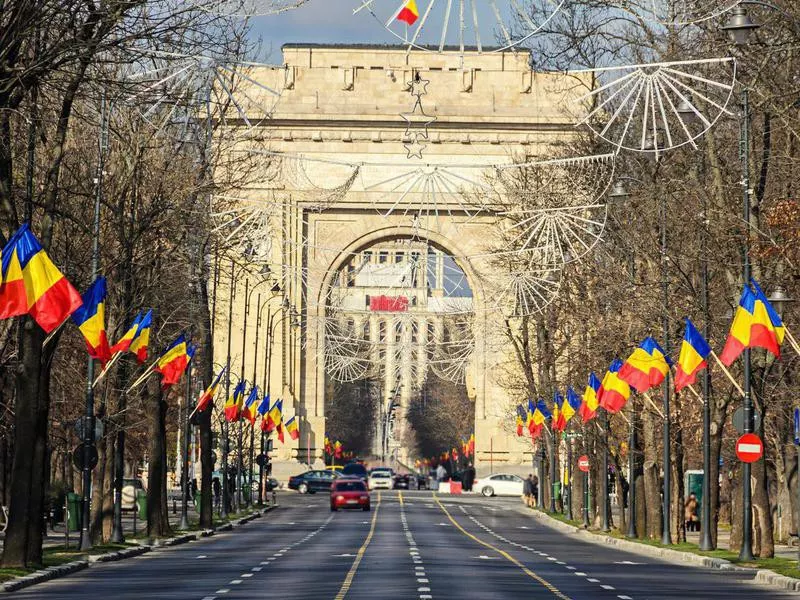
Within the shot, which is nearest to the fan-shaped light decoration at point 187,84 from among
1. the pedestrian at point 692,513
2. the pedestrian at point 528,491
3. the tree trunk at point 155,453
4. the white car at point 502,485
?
the tree trunk at point 155,453

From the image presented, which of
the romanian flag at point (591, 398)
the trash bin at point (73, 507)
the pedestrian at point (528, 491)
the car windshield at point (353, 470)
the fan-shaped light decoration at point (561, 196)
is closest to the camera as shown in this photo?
the fan-shaped light decoration at point (561, 196)

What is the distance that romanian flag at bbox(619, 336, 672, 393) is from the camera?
143 ft

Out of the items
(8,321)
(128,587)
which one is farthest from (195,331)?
(128,587)

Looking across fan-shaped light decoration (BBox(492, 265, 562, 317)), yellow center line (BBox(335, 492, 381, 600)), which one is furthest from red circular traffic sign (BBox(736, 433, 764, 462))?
yellow center line (BBox(335, 492, 381, 600))

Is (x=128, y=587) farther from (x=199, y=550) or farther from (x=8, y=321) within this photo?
(x=199, y=550)

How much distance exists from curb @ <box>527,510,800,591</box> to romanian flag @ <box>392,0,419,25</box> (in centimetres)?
1440

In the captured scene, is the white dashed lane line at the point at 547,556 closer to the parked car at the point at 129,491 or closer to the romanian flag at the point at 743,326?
the romanian flag at the point at 743,326

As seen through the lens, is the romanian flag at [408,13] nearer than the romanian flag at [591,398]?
Yes

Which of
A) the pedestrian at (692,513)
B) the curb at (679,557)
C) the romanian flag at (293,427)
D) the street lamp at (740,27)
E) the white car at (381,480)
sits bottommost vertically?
the curb at (679,557)

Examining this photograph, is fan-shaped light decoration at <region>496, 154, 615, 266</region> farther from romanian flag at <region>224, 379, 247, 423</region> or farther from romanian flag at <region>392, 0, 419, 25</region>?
romanian flag at <region>392, 0, 419, 25</region>

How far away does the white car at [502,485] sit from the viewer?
10162 cm

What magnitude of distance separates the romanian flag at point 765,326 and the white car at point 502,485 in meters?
67.2

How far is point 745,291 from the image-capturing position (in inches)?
1404

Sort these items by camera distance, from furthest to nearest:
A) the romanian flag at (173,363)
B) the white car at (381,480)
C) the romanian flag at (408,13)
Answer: the white car at (381,480) → the romanian flag at (173,363) → the romanian flag at (408,13)
